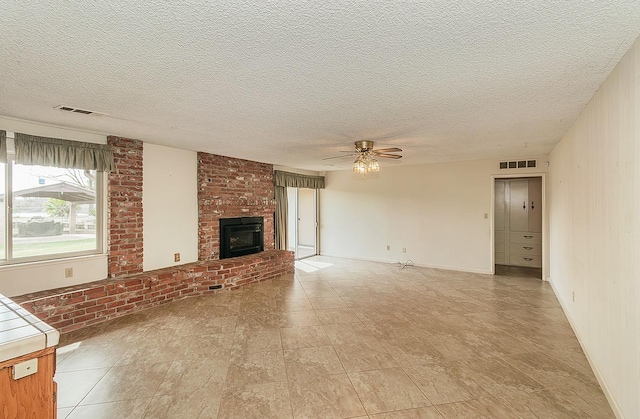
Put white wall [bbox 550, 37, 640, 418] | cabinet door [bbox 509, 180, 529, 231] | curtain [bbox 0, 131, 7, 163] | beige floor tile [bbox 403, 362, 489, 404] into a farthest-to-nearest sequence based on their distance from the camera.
Result: cabinet door [bbox 509, 180, 529, 231]
curtain [bbox 0, 131, 7, 163]
beige floor tile [bbox 403, 362, 489, 404]
white wall [bbox 550, 37, 640, 418]

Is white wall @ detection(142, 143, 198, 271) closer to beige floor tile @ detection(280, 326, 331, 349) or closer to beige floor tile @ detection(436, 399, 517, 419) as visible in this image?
beige floor tile @ detection(280, 326, 331, 349)

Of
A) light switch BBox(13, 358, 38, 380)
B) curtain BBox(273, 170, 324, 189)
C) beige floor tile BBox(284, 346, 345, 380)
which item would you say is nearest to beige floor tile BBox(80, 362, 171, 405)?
beige floor tile BBox(284, 346, 345, 380)

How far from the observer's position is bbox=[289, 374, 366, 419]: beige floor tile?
198cm

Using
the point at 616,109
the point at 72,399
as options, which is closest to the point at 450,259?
the point at 616,109

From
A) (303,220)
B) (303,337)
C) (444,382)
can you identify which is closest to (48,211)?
(303,337)

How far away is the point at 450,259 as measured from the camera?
620 centimetres

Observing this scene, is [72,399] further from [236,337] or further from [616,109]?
[616,109]

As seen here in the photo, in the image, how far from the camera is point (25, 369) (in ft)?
3.54

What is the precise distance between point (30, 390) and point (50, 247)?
10.5ft

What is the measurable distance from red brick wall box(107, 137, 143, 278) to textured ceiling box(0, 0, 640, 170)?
674 millimetres

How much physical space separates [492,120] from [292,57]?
241 cm

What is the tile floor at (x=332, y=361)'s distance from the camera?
80.4 inches

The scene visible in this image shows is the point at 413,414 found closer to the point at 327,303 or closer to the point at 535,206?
the point at 327,303

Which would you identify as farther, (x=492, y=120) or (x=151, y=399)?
(x=492, y=120)
